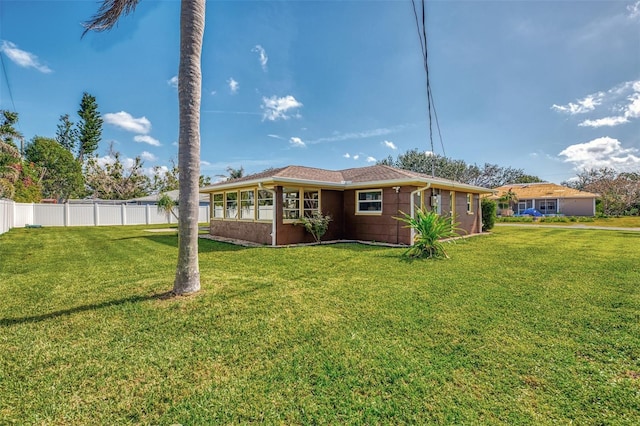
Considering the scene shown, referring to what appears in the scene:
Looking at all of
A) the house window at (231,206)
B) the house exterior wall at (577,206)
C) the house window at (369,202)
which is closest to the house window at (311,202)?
the house window at (369,202)

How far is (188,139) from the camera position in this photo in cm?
482

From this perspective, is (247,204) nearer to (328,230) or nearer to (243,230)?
(243,230)

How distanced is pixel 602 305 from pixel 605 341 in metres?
1.46

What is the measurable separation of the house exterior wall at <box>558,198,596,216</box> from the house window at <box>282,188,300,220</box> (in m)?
31.6

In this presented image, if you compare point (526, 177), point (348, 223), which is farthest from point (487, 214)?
point (526, 177)

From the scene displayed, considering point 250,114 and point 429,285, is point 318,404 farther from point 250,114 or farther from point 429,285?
point 250,114

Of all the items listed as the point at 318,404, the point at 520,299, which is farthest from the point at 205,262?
the point at 520,299

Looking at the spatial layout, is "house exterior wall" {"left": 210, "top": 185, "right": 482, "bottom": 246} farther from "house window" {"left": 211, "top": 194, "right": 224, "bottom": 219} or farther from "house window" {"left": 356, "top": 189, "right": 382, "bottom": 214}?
"house window" {"left": 211, "top": 194, "right": 224, "bottom": 219}

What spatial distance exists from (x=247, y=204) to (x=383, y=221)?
560 centimetres

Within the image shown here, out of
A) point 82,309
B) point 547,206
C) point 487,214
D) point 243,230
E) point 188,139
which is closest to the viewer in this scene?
point 82,309

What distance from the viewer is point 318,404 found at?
90.9 inches

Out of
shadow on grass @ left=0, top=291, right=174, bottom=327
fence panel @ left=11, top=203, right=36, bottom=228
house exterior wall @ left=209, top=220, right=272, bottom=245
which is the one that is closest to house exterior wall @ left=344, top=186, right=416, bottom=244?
house exterior wall @ left=209, top=220, right=272, bottom=245

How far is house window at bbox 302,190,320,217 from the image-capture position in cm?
1155

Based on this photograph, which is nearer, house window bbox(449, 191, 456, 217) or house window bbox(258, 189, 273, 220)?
house window bbox(258, 189, 273, 220)
